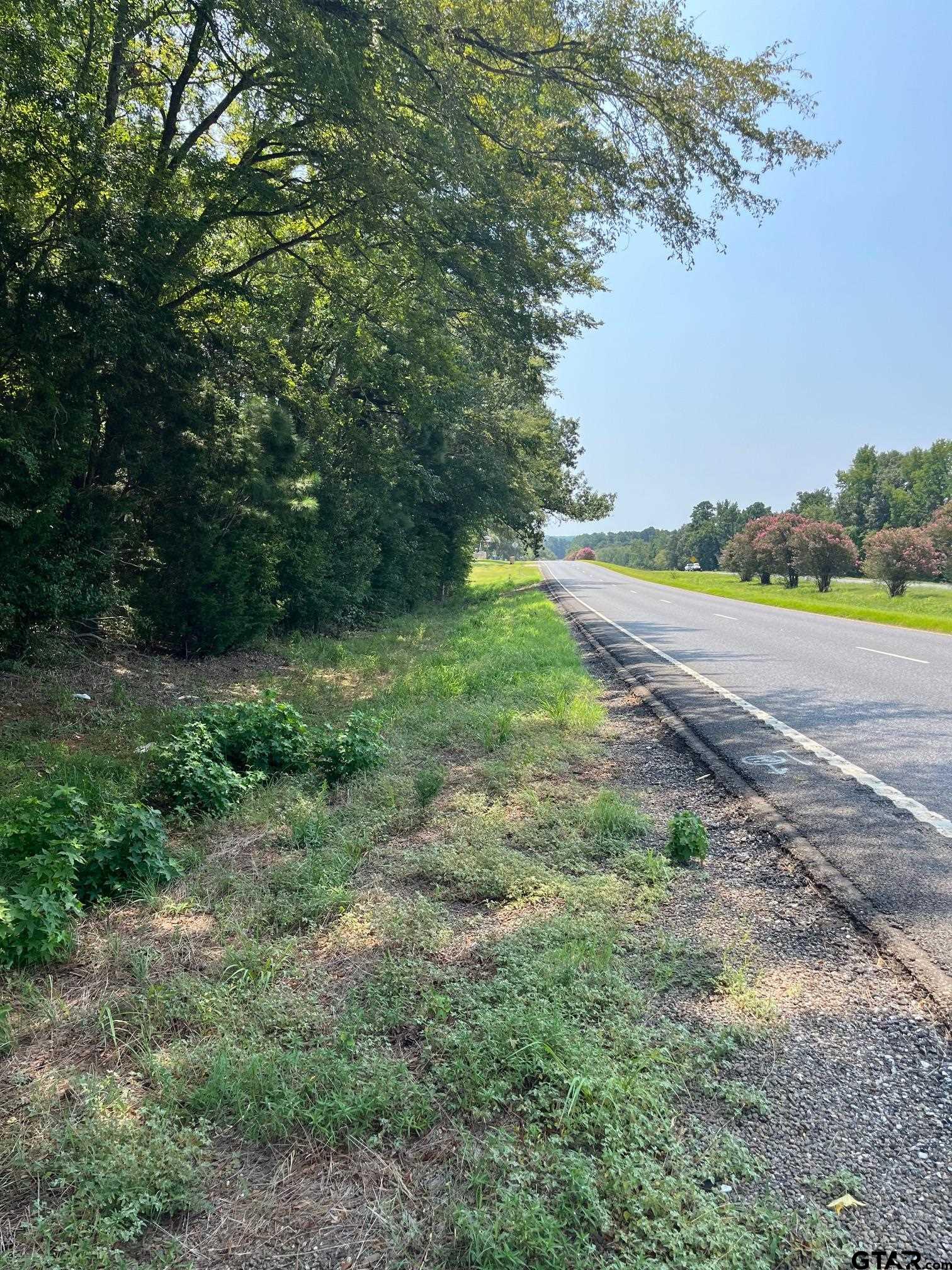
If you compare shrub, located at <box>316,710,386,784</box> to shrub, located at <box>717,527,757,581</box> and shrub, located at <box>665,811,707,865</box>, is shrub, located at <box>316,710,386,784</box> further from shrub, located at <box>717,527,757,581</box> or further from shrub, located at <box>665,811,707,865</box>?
shrub, located at <box>717,527,757,581</box>

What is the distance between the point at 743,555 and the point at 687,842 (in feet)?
181

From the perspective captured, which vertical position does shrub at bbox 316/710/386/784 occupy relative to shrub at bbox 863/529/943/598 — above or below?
below

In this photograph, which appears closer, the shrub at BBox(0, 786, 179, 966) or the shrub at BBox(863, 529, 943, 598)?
the shrub at BBox(0, 786, 179, 966)

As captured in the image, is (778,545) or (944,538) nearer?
(944,538)

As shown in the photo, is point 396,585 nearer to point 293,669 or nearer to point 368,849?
point 293,669

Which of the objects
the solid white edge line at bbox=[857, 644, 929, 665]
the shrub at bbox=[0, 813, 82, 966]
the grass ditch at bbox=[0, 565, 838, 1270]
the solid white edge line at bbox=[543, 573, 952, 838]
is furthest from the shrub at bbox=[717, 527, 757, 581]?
the shrub at bbox=[0, 813, 82, 966]

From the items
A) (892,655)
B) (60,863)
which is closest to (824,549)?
(892,655)

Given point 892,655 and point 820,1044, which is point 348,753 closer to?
point 820,1044

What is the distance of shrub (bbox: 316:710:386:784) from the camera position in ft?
17.4

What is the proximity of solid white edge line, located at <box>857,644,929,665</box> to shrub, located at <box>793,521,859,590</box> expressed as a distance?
3250cm

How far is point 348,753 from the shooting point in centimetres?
534

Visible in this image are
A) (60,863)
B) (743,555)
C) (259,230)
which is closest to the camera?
(60,863)

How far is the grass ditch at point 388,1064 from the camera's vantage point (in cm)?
171

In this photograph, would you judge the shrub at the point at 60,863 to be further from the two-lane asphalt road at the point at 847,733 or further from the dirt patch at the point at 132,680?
the two-lane asphalt road at the point at 847,733
